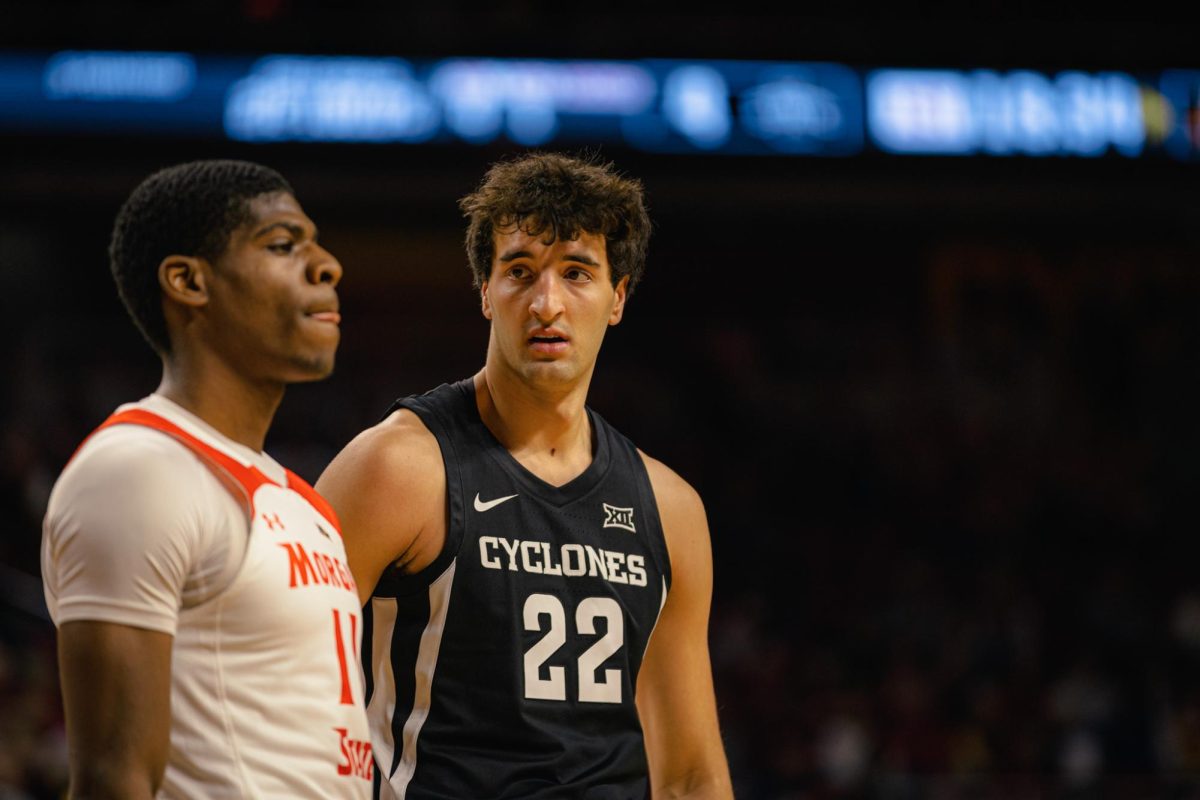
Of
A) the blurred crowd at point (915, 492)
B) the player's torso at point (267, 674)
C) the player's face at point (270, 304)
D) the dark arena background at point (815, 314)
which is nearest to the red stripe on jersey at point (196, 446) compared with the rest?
the player's torso at point (267, 674)

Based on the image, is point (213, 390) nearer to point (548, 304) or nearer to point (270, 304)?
point (270, 304)

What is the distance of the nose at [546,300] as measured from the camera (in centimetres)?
327

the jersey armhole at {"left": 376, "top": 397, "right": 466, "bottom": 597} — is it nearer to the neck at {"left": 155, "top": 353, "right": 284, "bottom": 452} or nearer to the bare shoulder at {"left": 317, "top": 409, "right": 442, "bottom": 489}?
the bare shoulder at {"left": 317, "top": 409, "right": 442, "bottom": 489}

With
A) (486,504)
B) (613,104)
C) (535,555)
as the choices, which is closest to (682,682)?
(535,555)

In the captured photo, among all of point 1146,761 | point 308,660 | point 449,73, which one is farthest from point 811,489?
point 308,660

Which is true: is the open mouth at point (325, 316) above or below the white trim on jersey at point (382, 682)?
above

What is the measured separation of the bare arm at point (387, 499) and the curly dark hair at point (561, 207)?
0.53 meters

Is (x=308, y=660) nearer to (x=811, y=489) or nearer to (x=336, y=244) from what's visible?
(x=811, y=489)

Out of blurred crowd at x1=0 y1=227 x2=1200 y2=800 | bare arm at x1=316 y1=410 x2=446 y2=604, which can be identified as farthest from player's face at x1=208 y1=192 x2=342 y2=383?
blurred crowd at x1=0 y1=227 x2=1200 y2=800

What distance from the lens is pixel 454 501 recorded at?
10.6 ft

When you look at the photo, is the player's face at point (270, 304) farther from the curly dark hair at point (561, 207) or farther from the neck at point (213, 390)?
the curly dark hair at point (561, 207)

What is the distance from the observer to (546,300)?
3.28m

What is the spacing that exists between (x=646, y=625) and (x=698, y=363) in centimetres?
988

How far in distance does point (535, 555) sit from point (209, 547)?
126cm
